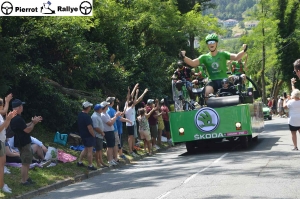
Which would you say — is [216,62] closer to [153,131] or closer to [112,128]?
[112,128]

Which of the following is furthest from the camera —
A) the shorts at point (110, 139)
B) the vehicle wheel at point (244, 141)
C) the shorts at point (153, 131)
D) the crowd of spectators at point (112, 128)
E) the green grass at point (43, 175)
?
the shorts at point (153, 131)

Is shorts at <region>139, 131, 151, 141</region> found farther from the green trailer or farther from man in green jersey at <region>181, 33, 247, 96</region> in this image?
man in green jersey at <region>181, 33, 247, 96</region>

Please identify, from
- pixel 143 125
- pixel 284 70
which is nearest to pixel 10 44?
pixel 143 125

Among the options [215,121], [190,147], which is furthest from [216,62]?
[190,147]

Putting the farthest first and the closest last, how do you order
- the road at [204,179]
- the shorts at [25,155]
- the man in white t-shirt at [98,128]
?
the man in white t-shirt at [98,128], the shorts at [25,155], the road at [204,179]

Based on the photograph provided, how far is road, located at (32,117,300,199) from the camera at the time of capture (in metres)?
11.3

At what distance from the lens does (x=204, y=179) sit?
43.1 ft

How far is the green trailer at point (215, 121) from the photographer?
19266 mm

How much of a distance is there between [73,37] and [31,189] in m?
9.44

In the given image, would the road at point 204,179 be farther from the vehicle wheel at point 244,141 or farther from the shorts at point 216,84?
the shorts at point 216,84

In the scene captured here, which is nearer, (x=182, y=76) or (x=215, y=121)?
(x=215, y=121)

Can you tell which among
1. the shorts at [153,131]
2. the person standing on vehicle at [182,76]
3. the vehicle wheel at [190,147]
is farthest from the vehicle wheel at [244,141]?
the shorts at [153,131]

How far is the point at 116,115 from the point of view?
18375 millimetres

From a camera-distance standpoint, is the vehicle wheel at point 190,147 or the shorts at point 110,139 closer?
the shorts at point 110,139
